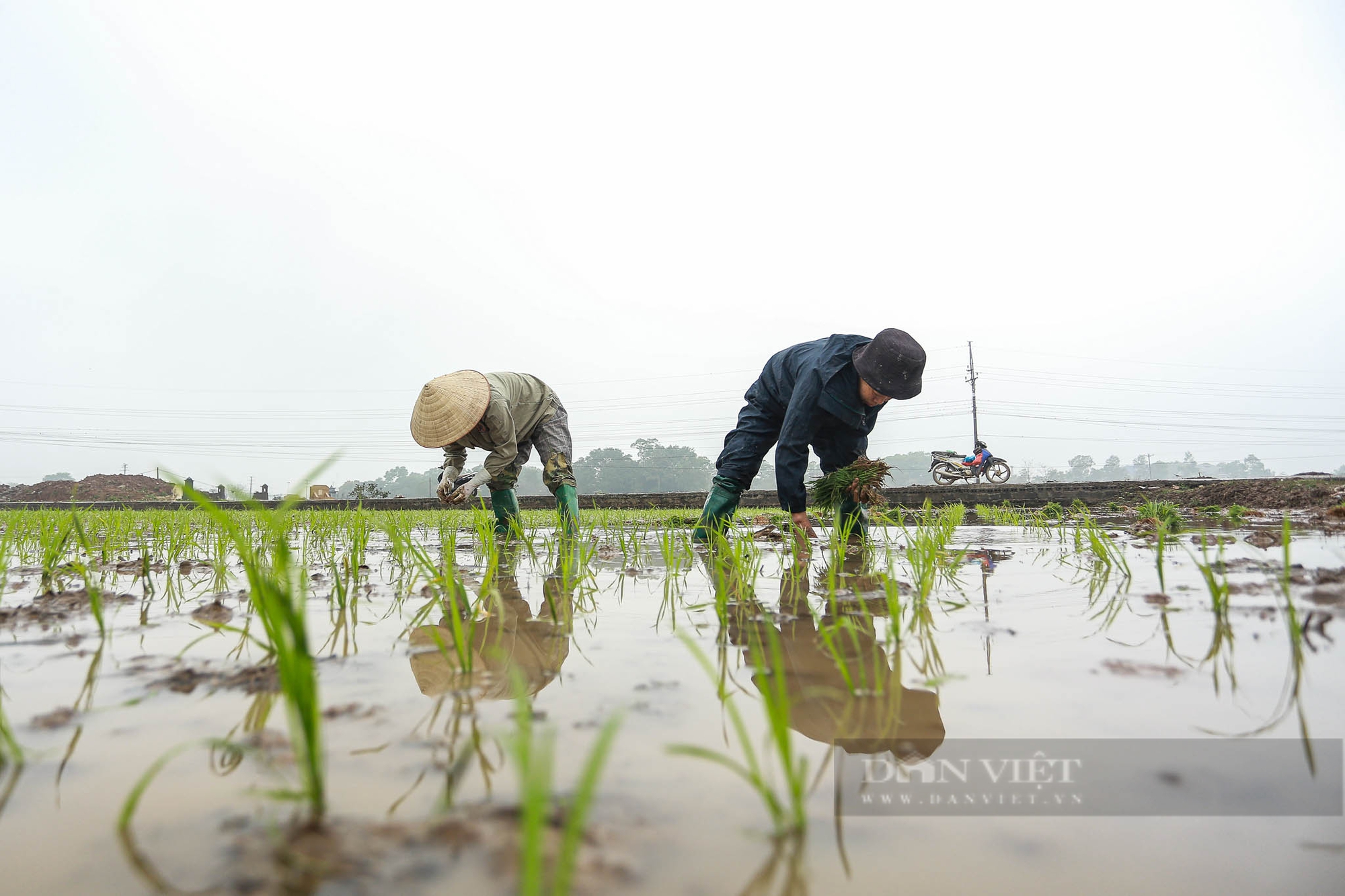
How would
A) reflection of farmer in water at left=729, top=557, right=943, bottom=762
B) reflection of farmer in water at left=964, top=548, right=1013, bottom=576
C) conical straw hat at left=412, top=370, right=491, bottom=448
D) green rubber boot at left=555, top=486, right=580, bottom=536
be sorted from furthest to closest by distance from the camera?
1. green rubber boot at left=555, top=486, right=580, bottom=536
2. conical straw hat at left=412, top=370, right=491, bottom=448
3. reflection of farmer in water at left=964, top=548, right=1013, bottom=576
4. reflection of farmer in water at left=729, top=557, right=943, bottom=762

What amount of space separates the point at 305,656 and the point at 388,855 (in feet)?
0.61

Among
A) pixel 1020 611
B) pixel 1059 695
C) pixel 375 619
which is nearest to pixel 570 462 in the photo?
pixel 375 619

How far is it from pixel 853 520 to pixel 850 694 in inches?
90.3

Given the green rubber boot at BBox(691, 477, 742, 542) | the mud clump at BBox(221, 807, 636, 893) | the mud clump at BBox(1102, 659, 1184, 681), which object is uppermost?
the green rubber boot at BBox(691, 477, 742, 542)

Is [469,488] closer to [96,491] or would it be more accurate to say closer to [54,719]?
[54,719]

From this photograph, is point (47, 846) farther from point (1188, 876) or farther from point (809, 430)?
point (809, 430)

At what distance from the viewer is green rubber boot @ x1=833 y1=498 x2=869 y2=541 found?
316cm

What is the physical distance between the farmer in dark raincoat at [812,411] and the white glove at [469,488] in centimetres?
127

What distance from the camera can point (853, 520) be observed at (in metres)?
3.11

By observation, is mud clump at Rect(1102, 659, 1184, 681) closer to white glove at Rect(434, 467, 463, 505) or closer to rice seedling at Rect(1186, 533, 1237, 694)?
rice seedling at Rect(1186, 533, 1237, 694)

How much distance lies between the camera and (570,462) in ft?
14.0

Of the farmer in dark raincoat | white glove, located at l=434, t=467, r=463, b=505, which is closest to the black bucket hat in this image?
the farmer in dark raincoat

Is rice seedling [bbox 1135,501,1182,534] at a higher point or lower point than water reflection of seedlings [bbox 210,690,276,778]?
higher

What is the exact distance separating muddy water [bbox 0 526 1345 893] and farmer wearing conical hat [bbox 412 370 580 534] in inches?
78.7
